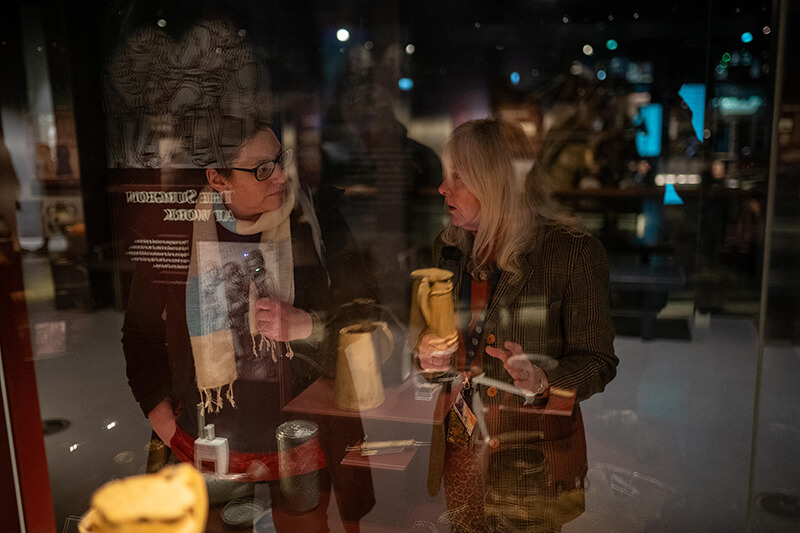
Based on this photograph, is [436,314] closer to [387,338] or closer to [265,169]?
[387,338]

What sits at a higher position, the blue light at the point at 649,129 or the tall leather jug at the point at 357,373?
the blue light at the point at 649,129

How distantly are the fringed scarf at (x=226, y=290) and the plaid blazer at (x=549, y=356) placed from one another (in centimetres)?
36

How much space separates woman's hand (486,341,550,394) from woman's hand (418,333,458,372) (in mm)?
93

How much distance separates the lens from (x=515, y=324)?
1.18 meters

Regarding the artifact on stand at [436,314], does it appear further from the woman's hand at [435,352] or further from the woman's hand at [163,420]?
the woman's hand at [163,420]

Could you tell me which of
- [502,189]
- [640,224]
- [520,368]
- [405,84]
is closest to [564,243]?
[502,189]

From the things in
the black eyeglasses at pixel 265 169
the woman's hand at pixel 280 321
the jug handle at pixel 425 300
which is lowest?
the woman's hand at pixel 280 321

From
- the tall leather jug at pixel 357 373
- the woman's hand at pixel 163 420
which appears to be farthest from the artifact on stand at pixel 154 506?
the woman's hand at pixel 163 420

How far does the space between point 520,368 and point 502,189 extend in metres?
0.37

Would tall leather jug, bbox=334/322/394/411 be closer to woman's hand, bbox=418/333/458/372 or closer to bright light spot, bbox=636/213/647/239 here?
woman's hand, bbox=418/333/458/372

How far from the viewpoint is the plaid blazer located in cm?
113

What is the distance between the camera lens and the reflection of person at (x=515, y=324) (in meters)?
1.13

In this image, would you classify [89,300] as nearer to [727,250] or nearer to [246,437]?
[246,437]

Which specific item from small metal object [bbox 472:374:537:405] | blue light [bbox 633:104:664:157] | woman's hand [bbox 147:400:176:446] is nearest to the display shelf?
small metal object [bbox 472:374:537:405]
